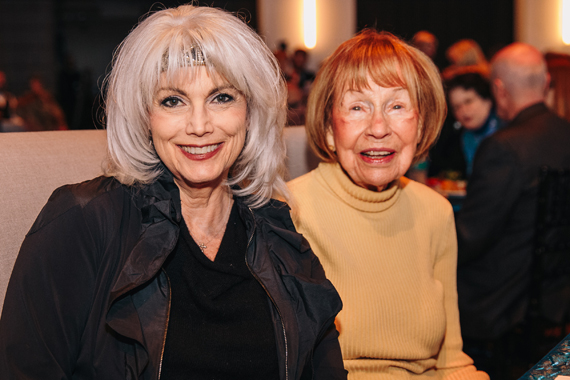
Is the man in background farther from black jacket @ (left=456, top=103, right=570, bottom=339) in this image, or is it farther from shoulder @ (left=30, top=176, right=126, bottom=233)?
shoulder @ (left=30, top=176, right=126, bottom=233)

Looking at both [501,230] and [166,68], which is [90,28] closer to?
[501,230]

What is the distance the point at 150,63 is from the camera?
123 centimetres

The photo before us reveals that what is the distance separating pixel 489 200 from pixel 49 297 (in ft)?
6.34

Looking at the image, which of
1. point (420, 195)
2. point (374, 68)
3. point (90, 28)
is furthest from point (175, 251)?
point (90, 28)

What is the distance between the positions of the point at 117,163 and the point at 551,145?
6.79 feet

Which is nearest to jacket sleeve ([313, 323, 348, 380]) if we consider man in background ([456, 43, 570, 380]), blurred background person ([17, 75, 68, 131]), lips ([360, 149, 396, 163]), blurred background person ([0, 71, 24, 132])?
lips ([360, 149, 396, 163])

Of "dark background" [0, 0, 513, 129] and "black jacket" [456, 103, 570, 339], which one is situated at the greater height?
"dark background" [0, 0, 513, 129]

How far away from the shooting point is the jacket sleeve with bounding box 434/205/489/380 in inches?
65.2

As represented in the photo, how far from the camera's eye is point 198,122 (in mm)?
1266

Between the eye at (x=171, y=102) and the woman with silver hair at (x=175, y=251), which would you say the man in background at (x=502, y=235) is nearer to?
the woman with silver hair at (x=175, y=251)

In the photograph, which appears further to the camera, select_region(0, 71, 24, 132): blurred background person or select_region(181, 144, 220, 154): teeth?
select_region(0, 71, 24, 132): blurred background person

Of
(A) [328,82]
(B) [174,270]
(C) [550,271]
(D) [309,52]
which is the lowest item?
(C) [550,271]

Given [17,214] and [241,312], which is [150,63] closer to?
[17,214]

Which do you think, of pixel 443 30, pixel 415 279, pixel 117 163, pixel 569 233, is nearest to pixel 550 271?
pixel 569 233
